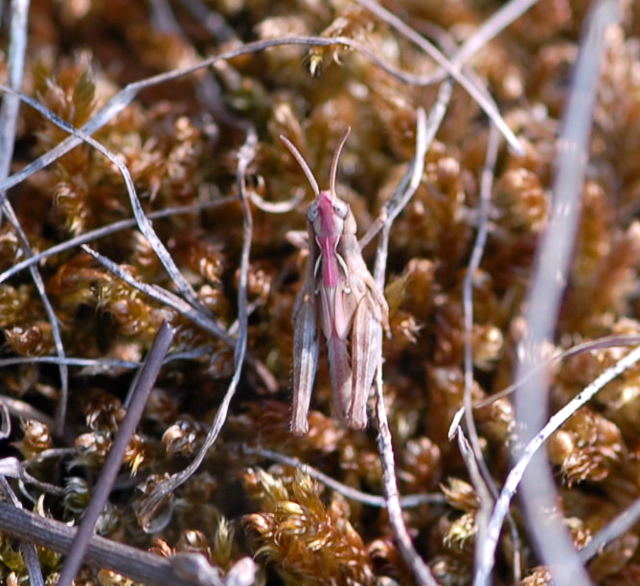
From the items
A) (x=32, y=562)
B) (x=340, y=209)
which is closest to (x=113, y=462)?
(x=32, y=562)

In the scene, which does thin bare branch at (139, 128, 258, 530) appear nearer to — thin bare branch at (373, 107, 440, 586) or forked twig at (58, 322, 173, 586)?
forked twig at (58, 322, 173, 586)

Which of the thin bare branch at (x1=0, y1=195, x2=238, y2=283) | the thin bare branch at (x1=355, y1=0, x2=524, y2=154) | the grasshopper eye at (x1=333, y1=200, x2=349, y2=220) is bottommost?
the grasshopper eye at (x1=333, y1=200, x2=349, y2=220)

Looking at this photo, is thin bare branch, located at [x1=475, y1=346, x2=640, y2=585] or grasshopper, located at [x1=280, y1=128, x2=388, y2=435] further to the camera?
grasshopper, located at [x1=280, y1=128, x2=388, y2=435]

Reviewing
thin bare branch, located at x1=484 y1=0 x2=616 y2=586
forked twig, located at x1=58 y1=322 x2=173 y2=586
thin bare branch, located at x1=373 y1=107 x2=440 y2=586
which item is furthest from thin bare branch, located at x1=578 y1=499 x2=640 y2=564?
forked twig, located at x1=58 y1=322 x2=173 y2=586

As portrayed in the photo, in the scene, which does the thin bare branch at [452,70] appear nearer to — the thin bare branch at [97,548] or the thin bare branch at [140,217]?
the thin bare branch at [140,217]

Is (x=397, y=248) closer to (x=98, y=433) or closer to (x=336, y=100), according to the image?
(x=336, y=100)

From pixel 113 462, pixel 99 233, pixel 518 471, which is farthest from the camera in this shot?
pixel 99 233

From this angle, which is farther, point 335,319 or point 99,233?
point 99,233

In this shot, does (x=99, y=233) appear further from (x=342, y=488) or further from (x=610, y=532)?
(x=610, y=532)
